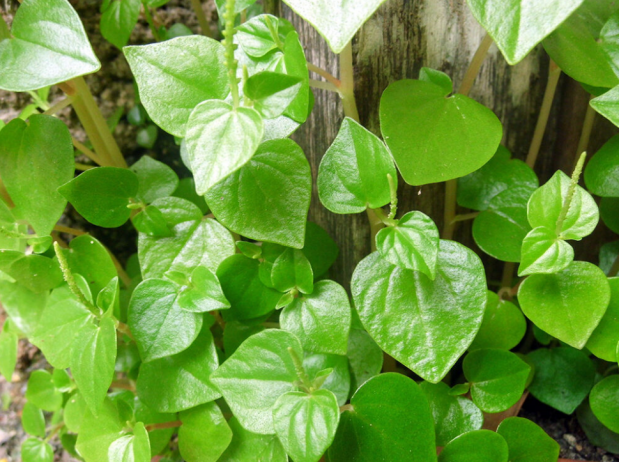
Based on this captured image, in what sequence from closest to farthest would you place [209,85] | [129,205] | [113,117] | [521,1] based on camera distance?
1. [521,1]
2. [209,85]
3. [129,205]
4. [113,117]

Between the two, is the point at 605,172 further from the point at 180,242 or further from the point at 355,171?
the point at 180,242

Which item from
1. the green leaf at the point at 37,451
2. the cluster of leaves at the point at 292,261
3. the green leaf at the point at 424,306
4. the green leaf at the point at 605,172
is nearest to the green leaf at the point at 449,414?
the cluster of leaves at the point at 292,261

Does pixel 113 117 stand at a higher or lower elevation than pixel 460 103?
lower

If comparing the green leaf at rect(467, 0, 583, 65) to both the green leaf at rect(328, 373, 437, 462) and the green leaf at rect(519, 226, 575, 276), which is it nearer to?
the green leaf at rect(519, 226, 575, 276)

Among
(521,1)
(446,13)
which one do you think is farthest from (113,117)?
(521,1)

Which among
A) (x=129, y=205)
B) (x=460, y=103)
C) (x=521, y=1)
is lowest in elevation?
(x=129, y=205)

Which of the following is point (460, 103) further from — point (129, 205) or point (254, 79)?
point (129, 205)

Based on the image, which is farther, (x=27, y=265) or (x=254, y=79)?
(x=27, y=265)

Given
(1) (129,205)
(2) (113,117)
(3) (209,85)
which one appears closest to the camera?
(3) (209,85)
